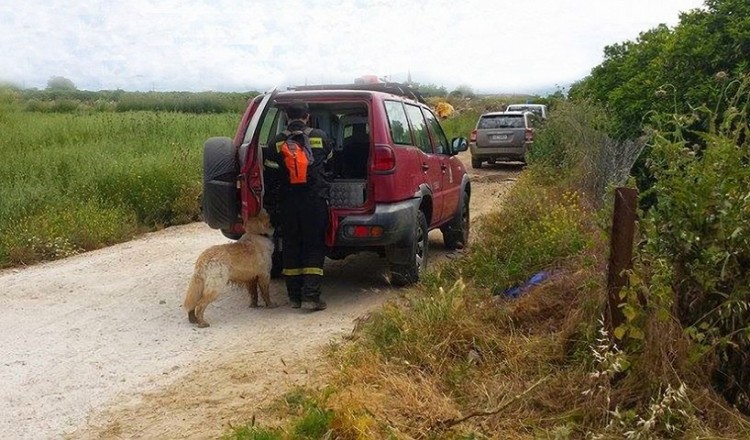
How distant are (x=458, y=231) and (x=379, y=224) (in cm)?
295

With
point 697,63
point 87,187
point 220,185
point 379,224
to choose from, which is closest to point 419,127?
point 379,224

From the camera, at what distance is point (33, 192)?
10.6 metres

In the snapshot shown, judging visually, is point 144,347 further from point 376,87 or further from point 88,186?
point 88,186

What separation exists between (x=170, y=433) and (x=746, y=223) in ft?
10.9

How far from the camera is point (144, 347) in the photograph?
17.9 feet

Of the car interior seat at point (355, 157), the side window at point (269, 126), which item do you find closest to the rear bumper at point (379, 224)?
the car interior seat at point (355, 157)

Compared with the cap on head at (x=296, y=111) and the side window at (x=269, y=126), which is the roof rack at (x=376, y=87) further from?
the cap on head at (x=296, y=111)

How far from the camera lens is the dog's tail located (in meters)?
5.86

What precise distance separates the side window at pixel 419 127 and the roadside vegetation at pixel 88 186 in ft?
16.4

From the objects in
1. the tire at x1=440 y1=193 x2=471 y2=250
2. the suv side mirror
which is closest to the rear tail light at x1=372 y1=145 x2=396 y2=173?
the suv side mirror

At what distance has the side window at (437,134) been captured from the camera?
27.1 feet

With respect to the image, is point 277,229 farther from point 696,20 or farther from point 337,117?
point 696,20

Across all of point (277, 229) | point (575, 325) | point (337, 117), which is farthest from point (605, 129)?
point (575, 325)

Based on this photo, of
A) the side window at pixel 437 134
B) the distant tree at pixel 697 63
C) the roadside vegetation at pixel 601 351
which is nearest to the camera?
the roadside vegetation at pixel 601 351
